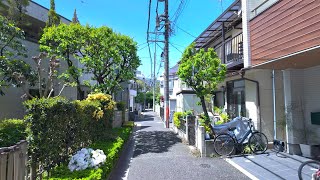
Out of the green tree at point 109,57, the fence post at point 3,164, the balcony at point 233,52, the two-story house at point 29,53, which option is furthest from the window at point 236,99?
the two-story house at point 29,53

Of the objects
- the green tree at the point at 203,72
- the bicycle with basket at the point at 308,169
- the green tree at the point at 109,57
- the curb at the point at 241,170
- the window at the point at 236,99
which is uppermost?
the green tree at the point at 109,57

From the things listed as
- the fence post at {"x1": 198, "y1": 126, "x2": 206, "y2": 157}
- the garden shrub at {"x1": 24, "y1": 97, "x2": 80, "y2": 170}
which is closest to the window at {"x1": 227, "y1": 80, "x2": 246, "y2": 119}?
the fence post at {"x1": 198, "y1": 126, "x2": 206, "y2": 157}

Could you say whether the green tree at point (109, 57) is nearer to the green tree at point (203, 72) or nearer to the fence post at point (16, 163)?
the green tree at point (203, 72)

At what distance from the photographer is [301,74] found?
8.73m

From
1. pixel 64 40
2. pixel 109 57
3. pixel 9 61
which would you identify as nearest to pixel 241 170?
pixel 9 61

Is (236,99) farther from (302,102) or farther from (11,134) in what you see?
(11,134)

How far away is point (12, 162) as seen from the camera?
3344 mm

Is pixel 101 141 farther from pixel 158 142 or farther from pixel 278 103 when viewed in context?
pixel 278 103

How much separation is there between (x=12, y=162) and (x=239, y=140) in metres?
7.54

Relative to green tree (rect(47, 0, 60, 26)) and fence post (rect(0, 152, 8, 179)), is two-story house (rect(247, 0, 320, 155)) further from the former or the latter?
green tree (rect(47, 0, 60, 26))

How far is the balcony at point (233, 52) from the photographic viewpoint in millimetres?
11168

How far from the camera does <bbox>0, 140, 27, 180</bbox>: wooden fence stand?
3.10 meters

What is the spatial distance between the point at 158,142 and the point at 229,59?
5.72 m

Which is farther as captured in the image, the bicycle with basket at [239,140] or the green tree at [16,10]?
the green tree at [16,10]
